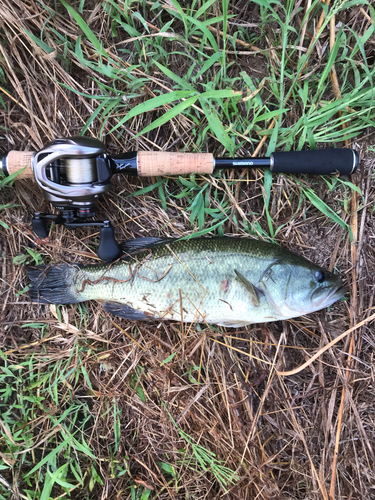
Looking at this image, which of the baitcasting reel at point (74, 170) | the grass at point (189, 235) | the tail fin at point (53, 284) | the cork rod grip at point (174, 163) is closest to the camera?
the baitcasting reel at point (74, 170)

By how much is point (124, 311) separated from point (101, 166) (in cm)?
110

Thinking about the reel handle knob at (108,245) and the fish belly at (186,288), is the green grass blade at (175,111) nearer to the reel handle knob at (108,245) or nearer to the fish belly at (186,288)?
the reel handle knob at (108,245)

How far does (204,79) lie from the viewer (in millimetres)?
2201

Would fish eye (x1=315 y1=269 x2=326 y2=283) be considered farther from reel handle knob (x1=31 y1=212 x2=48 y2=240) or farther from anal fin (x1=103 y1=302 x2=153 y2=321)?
reel handle knob (x1=31 y1=212 x2=48 y2=240)

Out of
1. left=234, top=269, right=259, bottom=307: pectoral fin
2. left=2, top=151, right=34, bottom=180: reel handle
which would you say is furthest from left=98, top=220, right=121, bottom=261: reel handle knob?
left=234, top=269, right=259, bottom=307: pectoral fin

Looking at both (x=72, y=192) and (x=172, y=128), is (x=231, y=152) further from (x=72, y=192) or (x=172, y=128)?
(x=72, y=192)

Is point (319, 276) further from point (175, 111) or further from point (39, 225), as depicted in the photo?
point (39, 225)

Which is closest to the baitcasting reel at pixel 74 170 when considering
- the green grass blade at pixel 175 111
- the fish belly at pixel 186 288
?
the green grass blade at pixel 175 111

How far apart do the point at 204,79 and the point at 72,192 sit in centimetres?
136

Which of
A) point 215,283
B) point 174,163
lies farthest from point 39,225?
point 215,283

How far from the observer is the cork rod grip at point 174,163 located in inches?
78.8

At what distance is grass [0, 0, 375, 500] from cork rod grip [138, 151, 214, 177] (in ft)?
0.52

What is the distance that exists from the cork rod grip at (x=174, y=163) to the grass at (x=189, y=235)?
0.52 ft

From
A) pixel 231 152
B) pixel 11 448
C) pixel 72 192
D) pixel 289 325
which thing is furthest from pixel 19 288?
pixel 289 325
